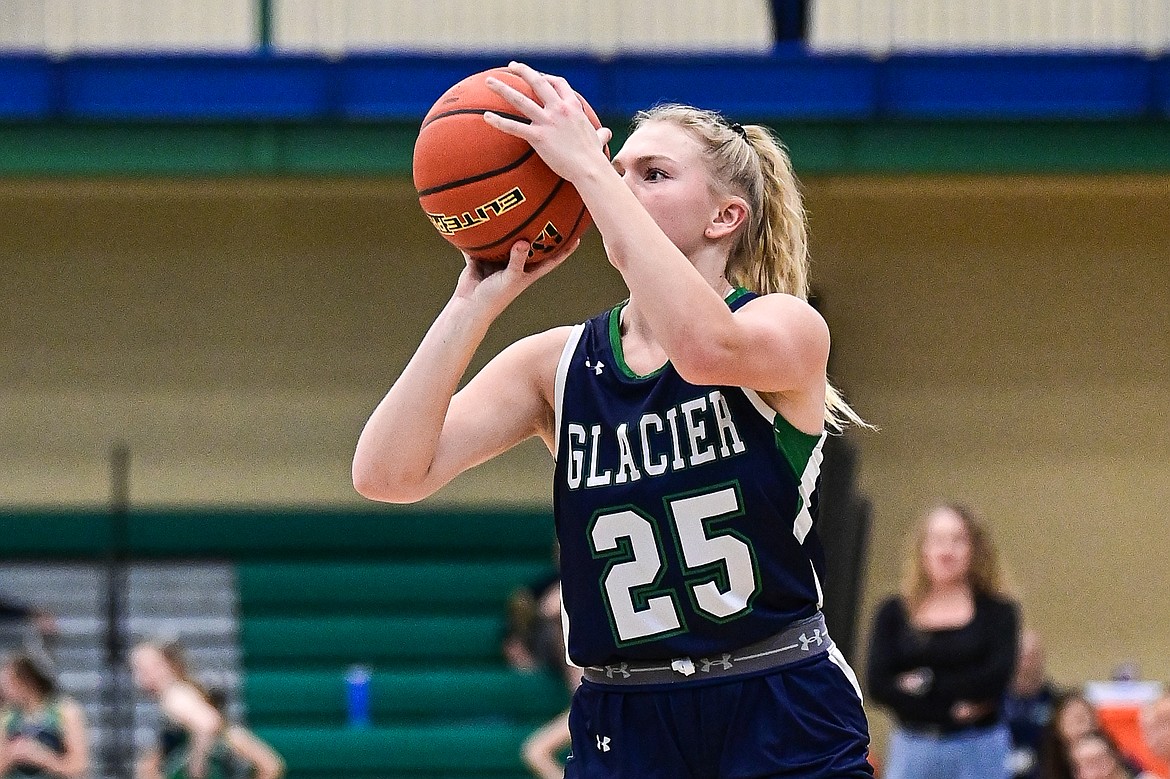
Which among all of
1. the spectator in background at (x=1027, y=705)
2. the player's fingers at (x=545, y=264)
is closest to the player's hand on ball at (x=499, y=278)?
the player's fingers at (x=545, y=264)

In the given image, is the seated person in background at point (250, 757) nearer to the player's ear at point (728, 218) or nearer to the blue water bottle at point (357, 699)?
the blue water bottle at point (357, 699)

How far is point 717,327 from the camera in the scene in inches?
101

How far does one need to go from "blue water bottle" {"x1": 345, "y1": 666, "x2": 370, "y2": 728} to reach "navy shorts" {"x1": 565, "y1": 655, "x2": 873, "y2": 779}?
24.5 feet

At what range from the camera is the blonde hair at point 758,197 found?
291cm

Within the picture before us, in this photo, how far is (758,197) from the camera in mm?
2988

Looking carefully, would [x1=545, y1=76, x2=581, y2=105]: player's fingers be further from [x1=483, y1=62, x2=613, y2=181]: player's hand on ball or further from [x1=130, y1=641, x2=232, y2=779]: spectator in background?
[x1=130, y1=641, x2=232, y2=779]: spectator in background

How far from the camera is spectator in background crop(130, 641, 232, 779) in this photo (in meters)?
8.43

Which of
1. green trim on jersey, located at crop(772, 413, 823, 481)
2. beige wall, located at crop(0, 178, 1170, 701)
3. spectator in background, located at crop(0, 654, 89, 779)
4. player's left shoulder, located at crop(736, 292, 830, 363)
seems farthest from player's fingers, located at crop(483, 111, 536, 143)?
Result: beige wall, located at crop(0, 178, 1170, 701)

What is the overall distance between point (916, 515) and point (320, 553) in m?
3.81

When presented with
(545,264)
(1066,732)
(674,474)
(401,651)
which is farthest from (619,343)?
(401,651)

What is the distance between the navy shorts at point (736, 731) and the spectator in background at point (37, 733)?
21.1 ft

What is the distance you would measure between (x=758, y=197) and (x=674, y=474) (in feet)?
1.88

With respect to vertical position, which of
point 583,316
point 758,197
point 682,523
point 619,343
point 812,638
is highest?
point 758,197

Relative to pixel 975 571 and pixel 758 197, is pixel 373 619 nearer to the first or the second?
pixel 975 571
